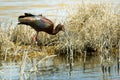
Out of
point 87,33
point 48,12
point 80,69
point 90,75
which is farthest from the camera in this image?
point 48,12

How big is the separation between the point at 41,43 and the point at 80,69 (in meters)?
3.98

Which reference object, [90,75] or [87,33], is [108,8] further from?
[90,75]

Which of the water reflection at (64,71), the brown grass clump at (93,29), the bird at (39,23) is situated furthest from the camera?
the bird at (39,23)

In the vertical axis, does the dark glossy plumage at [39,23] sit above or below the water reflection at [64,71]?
above

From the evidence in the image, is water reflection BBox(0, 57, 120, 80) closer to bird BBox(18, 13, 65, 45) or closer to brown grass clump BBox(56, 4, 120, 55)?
brown grass clump BBox(56, 4, 120, 55)

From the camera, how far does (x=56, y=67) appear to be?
1423 centimetres

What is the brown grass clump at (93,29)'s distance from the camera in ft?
52.3

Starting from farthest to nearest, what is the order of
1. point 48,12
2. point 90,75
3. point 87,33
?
1. point 48,12
2. point 87,33
3. point 90,75

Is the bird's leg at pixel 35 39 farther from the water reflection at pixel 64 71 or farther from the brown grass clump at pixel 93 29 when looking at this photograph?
the water reflection at pixel 64 71

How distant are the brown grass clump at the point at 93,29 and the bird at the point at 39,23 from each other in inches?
15.2

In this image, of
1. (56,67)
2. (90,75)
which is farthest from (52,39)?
(90,75)

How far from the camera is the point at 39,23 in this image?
16.5 metres

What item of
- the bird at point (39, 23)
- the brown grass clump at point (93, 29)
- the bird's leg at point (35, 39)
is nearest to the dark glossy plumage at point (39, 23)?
the bird at point (39, 23)

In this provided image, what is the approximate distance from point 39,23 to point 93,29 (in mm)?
1526
